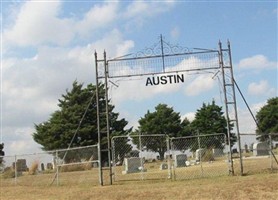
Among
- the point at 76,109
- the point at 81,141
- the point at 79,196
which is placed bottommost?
the point at 79,196

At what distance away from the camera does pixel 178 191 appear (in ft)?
49.9

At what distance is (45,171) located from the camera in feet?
104

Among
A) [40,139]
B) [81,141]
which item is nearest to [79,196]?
[81,141]

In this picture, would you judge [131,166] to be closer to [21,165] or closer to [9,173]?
[9,173]

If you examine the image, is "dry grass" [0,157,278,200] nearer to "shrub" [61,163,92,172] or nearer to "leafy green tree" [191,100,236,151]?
"shrub" [61,163,92,172]

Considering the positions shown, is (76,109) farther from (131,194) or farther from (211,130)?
(131,194)

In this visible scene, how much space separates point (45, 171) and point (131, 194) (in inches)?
677

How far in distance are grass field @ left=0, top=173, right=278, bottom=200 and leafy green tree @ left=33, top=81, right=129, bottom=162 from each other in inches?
1243

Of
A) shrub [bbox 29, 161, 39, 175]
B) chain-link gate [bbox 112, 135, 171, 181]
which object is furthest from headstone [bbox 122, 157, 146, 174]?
shrub [bbox 29, 161, 39, 175]

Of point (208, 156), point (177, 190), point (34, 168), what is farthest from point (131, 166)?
point (177, 190)

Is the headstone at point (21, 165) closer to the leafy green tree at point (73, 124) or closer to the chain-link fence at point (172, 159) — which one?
the chain-link fence at point (172, 159)

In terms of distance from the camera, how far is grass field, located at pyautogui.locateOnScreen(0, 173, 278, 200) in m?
14.3

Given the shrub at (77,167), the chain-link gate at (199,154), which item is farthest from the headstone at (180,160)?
the shrub at (77,167)

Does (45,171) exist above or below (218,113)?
below
